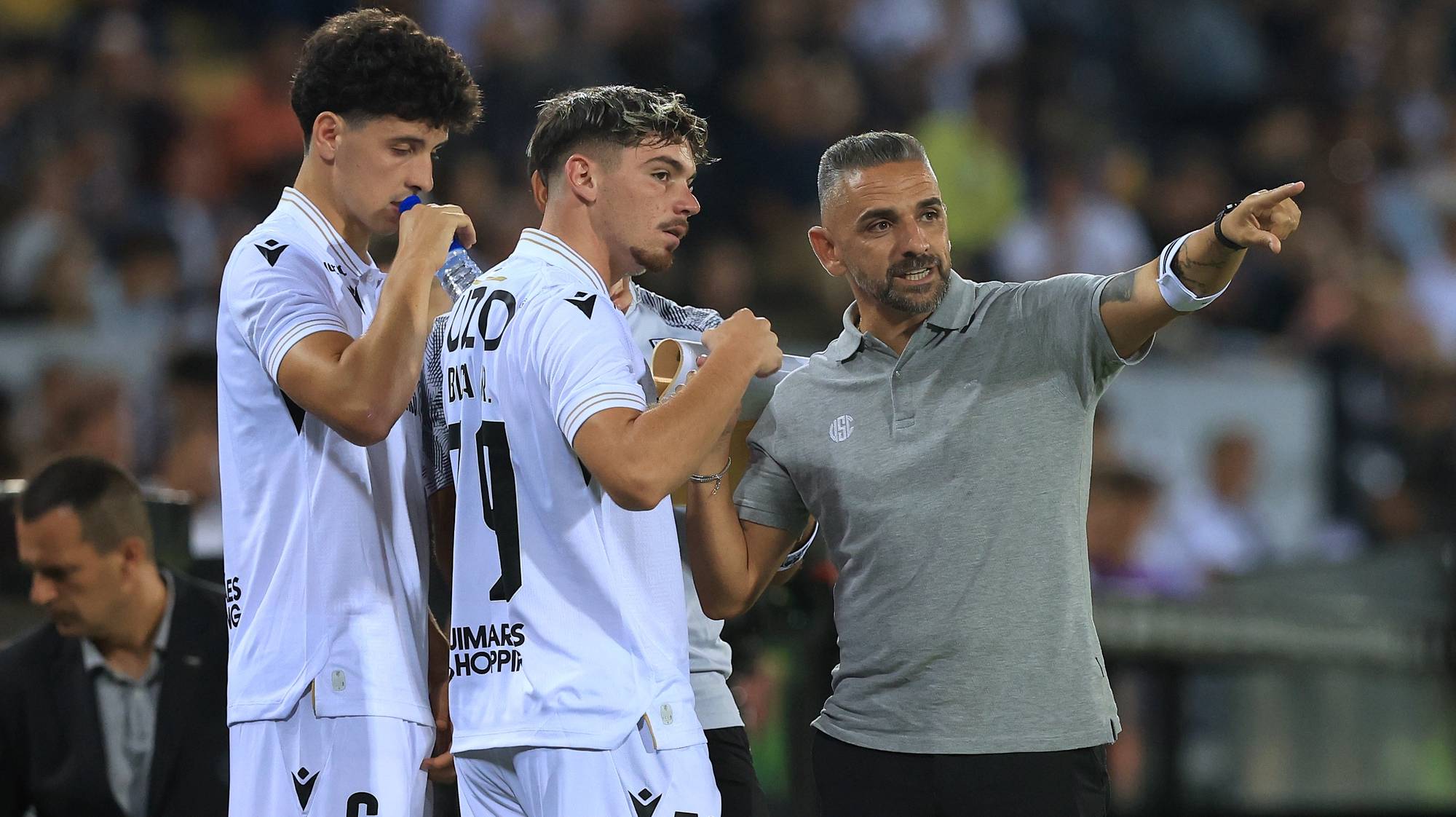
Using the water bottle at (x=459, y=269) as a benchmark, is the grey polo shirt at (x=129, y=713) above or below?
below

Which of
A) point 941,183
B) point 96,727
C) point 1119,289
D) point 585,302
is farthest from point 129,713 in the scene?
point 941,183

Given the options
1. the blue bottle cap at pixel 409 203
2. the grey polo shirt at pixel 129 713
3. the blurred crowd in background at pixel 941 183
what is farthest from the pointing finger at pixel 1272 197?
the grey polo shirt at pixel 129 713

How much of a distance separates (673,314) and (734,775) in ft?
3.71

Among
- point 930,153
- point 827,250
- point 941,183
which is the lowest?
point 827,250

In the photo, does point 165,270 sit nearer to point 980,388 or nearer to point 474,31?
point 474,31

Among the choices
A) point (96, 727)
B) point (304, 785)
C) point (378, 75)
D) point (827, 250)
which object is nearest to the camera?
point (304, 785)

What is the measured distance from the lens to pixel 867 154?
385 cm

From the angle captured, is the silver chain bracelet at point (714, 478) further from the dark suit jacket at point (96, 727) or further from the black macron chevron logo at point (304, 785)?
the dark suit jacket at point (96, 727)

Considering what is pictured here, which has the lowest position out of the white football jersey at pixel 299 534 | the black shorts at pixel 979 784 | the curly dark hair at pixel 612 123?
the black shorts at pixel 979 784

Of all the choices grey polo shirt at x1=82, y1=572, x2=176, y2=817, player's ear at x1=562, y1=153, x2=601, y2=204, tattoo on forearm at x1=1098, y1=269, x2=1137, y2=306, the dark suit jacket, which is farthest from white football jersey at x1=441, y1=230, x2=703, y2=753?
grey polo shirt at x1=82, y1=572, x2=176, y2=817

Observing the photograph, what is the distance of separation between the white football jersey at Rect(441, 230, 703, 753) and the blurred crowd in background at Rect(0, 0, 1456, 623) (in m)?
A: 2.81

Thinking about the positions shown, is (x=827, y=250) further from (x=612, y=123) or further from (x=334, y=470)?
(x=334, y=470)

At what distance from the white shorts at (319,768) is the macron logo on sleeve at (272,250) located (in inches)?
33.8

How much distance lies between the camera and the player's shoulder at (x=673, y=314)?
413 centimetres
